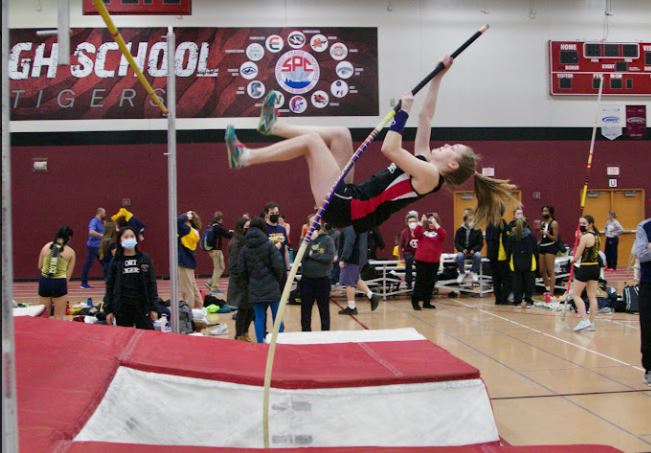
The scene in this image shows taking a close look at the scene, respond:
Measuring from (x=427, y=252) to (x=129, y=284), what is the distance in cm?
478

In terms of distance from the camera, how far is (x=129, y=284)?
18.9 feet

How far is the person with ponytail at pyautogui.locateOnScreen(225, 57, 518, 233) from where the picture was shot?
286cm

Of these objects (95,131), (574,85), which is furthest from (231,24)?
(574,85)

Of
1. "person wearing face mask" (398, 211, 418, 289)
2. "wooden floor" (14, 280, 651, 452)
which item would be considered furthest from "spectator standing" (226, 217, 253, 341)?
"person wearing face mask" (398, 211, 418, 289)

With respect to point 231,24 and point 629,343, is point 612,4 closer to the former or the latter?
point 231,24

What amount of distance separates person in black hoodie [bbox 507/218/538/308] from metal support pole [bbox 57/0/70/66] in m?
7.95

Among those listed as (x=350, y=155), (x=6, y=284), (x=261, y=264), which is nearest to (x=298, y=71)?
(x=261, y=264)

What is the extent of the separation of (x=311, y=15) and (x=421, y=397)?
12.1 m

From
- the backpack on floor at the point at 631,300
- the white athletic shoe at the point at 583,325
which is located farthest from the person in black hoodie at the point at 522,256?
the white athletic shoe at the point at 583,325

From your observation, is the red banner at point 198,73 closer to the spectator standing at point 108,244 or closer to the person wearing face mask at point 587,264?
the spectator standing at point 108,244

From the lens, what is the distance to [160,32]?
14.0m

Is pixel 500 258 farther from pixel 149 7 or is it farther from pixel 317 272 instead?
pixel 149 7

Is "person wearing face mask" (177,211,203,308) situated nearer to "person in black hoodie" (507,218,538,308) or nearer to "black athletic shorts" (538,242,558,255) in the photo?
"person in black hoodie" (507,218,538,308)

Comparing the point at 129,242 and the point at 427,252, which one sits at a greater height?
the point at 129,242
